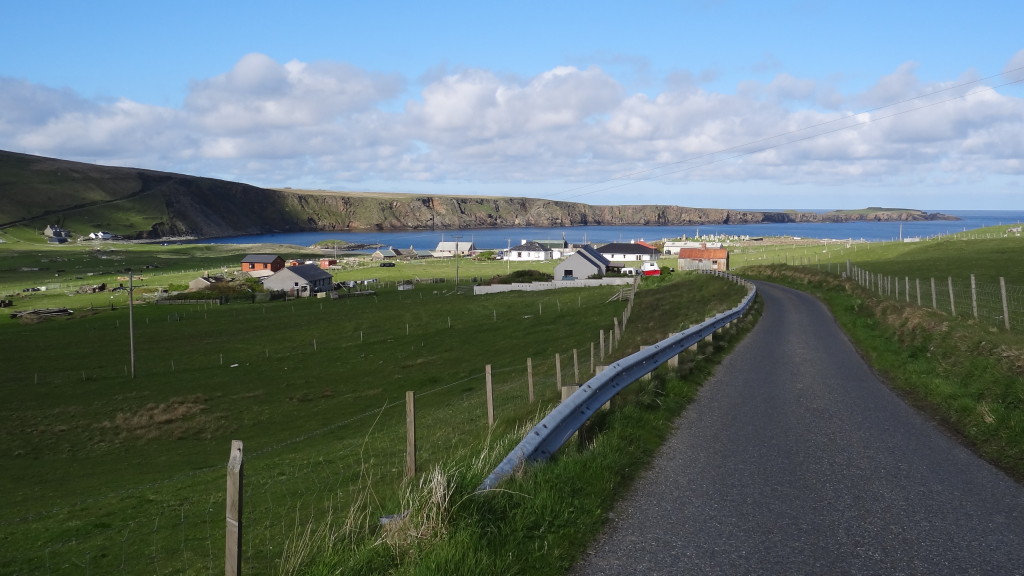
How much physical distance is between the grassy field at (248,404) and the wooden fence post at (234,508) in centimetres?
211

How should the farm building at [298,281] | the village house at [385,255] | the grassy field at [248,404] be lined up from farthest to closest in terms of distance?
the village house at [385,255] → the farm building at [298,281] → the grassy field at [248,404]

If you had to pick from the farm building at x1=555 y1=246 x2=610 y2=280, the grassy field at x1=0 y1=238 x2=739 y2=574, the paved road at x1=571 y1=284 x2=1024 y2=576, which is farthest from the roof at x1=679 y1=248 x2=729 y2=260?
the paved road at x1=571 y1=284 x2=1024 y2=576

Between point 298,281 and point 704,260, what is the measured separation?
2411 inches

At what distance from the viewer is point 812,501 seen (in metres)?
7.02

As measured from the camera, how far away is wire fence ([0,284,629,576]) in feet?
37.2

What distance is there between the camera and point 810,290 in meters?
53.8

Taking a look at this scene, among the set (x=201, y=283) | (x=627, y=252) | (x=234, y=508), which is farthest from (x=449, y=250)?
(x=234, y=508)

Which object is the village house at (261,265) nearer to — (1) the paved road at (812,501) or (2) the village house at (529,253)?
(2) the village house at (529,253)

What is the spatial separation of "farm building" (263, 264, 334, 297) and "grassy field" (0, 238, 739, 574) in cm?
1206

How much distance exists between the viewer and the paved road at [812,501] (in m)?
5.57

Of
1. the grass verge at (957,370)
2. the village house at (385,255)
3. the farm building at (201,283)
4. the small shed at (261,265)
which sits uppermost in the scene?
the village house at (385,255)

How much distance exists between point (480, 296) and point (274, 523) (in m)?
70.3

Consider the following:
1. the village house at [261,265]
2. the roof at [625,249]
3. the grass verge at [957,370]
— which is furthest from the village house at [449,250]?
the grass verge at [957,370]

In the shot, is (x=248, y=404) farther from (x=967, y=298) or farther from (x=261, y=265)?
(x=261, y=265)
